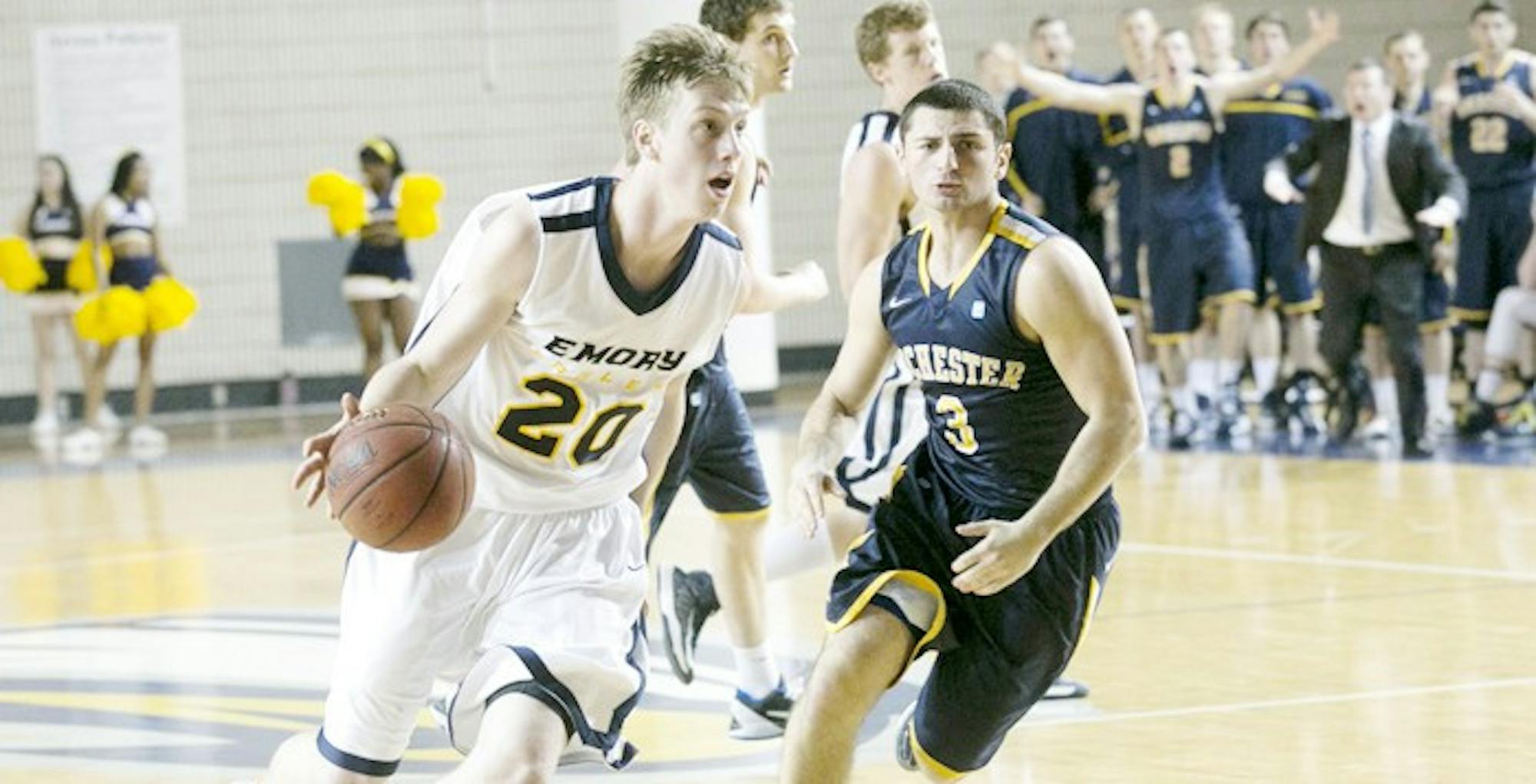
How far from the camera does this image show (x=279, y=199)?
61.6ft

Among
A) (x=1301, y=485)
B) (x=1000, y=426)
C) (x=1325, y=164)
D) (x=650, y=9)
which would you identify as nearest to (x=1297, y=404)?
(x=1325, y=164)

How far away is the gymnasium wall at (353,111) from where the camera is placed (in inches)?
734

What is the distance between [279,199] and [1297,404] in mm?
8107

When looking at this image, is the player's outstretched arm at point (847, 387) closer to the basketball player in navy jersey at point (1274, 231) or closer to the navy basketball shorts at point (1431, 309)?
the navy basketball shorts at point (1431, 309)

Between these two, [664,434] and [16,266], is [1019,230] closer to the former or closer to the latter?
[664,434]

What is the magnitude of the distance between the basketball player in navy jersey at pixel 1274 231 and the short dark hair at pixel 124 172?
714cm

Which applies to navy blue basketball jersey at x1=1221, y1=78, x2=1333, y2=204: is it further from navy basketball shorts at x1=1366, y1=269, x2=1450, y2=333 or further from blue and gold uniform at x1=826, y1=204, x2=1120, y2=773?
blue and gold uniform at x1=826, y1=204, x2=1120, y2=773

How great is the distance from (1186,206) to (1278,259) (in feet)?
2.65

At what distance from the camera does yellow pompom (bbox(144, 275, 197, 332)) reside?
16.9 meters

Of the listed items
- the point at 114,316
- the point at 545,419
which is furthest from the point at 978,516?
the point at 114,316

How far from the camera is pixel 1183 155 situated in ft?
45.9

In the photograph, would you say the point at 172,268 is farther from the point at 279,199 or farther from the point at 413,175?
the point at 413,175

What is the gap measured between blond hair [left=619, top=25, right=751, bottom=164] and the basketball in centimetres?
73

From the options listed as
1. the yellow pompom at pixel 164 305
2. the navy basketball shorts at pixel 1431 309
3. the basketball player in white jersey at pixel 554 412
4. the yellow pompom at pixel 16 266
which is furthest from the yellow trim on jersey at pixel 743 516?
the yellow pompom at pixel 16 266
